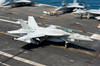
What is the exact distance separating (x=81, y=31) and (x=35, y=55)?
20.2m

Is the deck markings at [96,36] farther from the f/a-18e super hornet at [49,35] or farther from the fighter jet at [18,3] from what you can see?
the fighter jet at [18,3]

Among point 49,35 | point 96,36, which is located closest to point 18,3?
point 96,36

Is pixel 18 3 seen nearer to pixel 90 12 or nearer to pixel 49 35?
pixel 90 12

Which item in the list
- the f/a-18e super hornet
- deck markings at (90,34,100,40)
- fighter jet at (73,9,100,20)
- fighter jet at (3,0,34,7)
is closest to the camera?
the f/a-18e super hornet

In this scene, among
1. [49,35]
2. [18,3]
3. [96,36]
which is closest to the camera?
[49,35]

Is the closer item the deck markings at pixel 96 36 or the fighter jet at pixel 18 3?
the deck markings at pixel 96 36

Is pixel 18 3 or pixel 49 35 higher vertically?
pixel 18 3

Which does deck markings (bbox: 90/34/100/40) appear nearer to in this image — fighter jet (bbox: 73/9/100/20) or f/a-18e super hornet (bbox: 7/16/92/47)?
f/a-18e super hornet (bbox: 7/16/92/47)

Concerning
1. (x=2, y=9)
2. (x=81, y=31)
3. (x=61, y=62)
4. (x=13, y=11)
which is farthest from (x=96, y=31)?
(x=2, y=9)

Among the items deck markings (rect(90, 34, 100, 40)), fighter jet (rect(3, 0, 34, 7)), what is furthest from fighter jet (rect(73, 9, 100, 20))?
fighter jet (rect(3, 0, 34, 7))

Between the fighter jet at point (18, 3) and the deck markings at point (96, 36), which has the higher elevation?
the fighter jet at point (18, 3)

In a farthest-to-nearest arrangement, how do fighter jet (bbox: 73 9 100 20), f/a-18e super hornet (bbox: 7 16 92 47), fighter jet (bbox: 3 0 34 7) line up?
fighter jet (bbox: 3 0 34 7) < fighter jet (bbox: 73 9 100 20) < f/a-18e super hornet (bbox: 7 16 92 47)

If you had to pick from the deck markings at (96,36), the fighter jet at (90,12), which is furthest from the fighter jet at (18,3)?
the deck markings at (96,36)

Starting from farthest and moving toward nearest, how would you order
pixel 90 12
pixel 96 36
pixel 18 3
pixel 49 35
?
pixel 18 3
pixel 90 12
pixel 96 36
pixel 49 35
